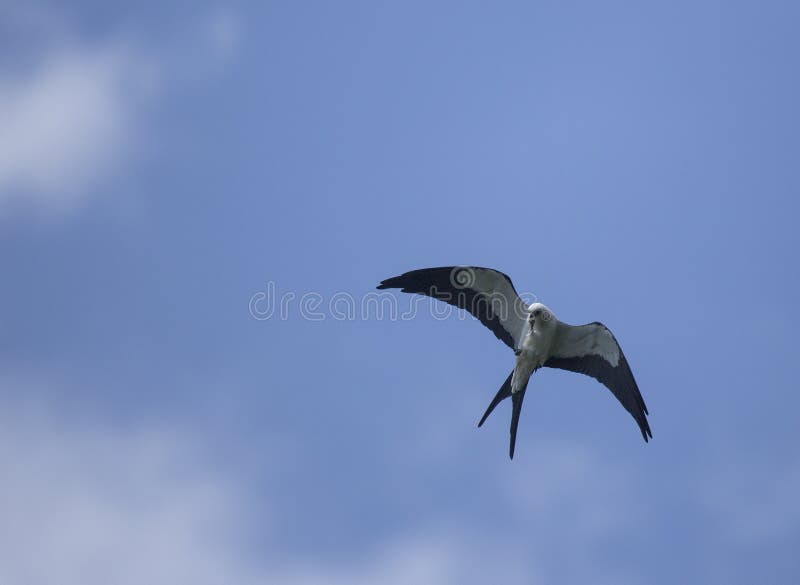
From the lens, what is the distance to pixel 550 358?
45.5 ft

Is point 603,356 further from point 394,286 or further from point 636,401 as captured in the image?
point 394,286

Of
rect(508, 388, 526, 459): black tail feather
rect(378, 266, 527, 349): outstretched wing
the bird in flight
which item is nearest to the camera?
rect(508, 388, 526, 459): black tail feather

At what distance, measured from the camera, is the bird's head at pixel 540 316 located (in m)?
A: 13.2

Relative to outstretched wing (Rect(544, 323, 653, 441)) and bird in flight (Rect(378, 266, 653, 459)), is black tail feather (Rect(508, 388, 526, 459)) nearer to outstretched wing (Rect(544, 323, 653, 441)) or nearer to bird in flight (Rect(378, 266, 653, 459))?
bird in flight (Rect(378, 266, 653, 459))

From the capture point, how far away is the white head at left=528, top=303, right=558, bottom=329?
13219mm

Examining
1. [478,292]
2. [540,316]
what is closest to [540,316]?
[540,316]

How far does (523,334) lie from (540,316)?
511 mm

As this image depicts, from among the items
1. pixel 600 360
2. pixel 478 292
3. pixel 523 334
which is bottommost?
pixel 600 360

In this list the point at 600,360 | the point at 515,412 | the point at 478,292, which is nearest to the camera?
the point at 515,412

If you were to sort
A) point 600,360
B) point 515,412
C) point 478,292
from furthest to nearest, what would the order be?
point 478,292 → point 600,360 → point 515,412

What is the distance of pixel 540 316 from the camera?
43.4 feet

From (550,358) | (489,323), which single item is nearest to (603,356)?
(550,358)

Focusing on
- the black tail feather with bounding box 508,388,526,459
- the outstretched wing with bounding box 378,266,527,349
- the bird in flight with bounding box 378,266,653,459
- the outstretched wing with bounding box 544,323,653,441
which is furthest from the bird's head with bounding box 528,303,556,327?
the black tail feather with bounding box 508,388,526,459

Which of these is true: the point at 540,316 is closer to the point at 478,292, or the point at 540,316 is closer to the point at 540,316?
the point at 540,316
